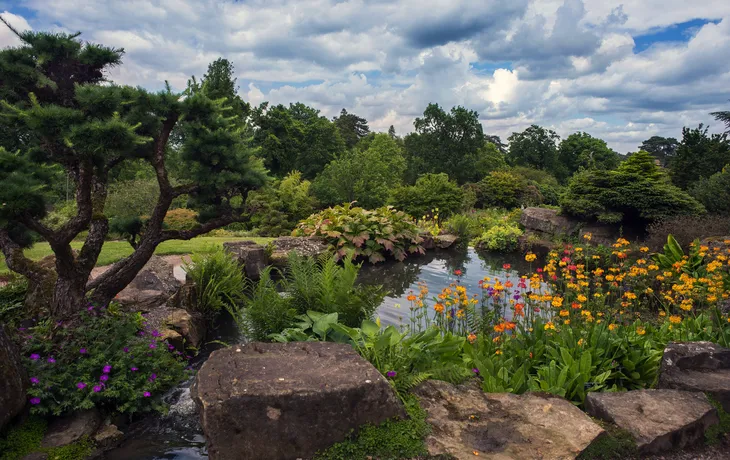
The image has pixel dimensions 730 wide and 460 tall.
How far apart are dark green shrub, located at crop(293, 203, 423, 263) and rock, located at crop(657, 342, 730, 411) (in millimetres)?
8601

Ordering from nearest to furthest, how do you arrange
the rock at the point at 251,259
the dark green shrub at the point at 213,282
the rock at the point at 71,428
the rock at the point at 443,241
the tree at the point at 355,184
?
1. the rock at the point at 71,428
2. the dark green shrub at the point at 213,282
3. the rock at the point at 251,259
4. the rock at the point at 443,241
5. the tree at the point at 355,184

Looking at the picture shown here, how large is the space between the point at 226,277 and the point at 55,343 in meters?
2.93

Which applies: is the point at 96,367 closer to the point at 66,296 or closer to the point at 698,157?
the point at 66,296

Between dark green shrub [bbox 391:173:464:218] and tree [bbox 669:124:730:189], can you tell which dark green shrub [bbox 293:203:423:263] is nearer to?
dark green shrub [bbox 391:173:464:218]

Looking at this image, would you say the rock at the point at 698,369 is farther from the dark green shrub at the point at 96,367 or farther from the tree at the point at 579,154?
the tree at the point at 579,154

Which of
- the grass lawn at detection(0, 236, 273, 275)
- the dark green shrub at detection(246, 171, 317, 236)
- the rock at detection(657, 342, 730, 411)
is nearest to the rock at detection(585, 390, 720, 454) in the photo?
the rock at detection(657, 342, 730, 411)

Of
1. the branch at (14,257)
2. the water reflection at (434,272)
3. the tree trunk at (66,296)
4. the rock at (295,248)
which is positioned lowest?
the water reflection at (434,272)

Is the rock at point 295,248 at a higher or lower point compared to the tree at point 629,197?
lower

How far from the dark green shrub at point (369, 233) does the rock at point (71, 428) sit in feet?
27.7

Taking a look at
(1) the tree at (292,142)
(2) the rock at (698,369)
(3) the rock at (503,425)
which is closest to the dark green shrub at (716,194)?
(2) the rock at (698,369)

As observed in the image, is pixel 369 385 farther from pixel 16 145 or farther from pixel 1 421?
pixel 16 145

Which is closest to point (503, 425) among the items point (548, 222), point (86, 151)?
point (86, 151)

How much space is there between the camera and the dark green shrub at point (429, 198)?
777 inches

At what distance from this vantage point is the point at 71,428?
3549 millimetres
